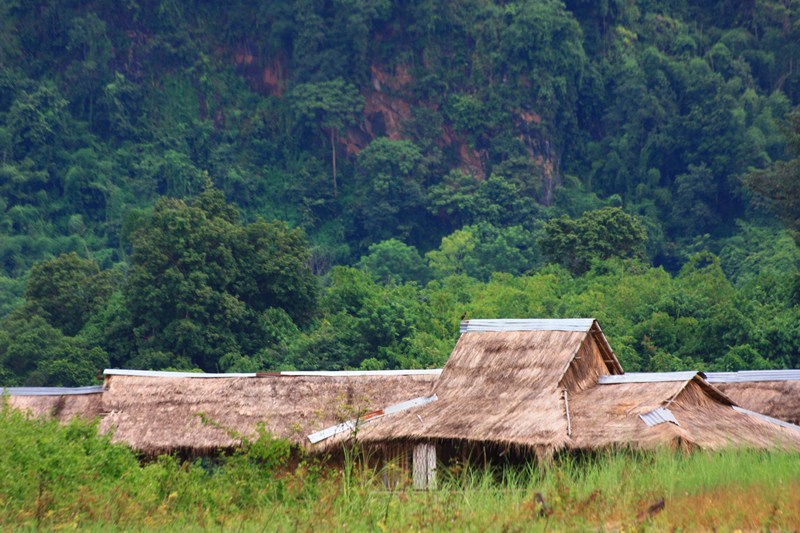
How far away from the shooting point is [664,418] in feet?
44.7

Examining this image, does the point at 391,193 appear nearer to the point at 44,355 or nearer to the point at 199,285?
the point at 199,285

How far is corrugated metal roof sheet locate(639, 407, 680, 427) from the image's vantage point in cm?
1357

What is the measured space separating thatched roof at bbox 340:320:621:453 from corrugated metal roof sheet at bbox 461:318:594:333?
1cm

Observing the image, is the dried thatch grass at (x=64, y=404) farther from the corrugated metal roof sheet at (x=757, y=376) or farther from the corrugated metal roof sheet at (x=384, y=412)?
the corrugated metal roof sheet at (x=757, y=376)

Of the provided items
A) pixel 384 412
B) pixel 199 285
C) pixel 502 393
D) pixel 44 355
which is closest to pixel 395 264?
pixel 199 285

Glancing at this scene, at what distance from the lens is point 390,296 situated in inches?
1292

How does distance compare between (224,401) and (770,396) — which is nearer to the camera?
(224,401)

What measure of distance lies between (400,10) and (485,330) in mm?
41466

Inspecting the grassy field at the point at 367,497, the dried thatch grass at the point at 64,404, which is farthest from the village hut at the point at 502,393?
the grassy field at the point at 367,497

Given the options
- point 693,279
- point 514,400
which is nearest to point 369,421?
point 514,400

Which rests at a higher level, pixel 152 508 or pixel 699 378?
pixel 699 378

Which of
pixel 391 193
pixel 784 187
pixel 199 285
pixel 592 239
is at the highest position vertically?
pixel 391 193

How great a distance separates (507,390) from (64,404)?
591 centimetres

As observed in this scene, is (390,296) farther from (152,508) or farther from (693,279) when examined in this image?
(152,508)
